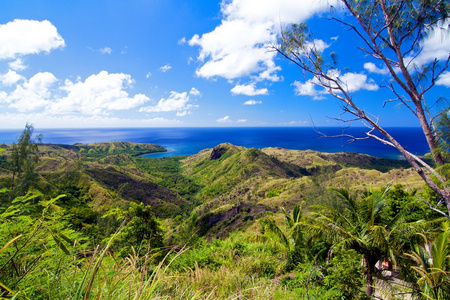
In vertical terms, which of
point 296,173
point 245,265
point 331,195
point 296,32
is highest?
point 296,32

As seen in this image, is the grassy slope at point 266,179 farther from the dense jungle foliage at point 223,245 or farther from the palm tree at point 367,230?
the palm tree at point 367,230

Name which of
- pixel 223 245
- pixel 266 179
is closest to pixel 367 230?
pixel 223 245

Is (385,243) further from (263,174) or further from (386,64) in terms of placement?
(263,174)

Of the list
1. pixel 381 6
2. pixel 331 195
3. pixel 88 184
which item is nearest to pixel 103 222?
pixel 88 184

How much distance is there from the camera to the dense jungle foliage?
75.8 inches

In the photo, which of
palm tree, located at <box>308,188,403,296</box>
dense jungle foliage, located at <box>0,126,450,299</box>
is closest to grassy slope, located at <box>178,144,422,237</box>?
dense jungle foliage, located at <box>0,126,450,299</box>

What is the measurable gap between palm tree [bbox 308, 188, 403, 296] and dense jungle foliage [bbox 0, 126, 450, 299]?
43mm

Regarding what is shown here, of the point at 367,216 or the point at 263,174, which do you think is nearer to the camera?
the point at 367,216

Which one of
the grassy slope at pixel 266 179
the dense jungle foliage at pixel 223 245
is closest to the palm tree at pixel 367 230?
the dense jungle foliage at pixel 223 245

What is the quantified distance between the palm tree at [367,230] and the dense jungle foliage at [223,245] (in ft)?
0.14

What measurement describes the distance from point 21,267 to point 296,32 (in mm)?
8126

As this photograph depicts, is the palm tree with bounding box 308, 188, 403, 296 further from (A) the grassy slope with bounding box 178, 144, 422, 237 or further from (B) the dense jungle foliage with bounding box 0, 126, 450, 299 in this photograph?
(A) the grassy slope with bounding box 178, 144, 422, 237

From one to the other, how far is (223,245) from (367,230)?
7.54 metres

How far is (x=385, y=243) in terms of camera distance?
6.70 meters
